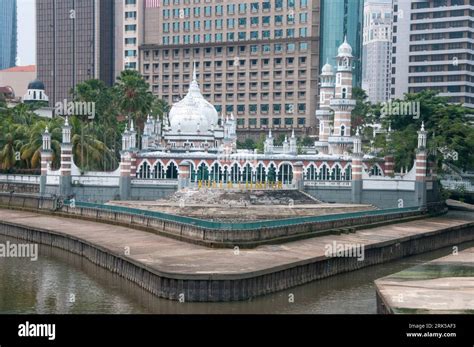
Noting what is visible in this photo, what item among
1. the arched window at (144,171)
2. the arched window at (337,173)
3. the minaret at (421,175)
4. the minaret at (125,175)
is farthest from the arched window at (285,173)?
the minaret at (125,175)

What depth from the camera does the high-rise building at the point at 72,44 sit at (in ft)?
598

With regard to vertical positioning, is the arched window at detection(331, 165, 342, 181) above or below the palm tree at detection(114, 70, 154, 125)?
below

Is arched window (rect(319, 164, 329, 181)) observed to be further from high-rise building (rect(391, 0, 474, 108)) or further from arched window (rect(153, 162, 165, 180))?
high-rise building (rect(391, 0, 474, 108))

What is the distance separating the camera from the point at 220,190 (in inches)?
2938

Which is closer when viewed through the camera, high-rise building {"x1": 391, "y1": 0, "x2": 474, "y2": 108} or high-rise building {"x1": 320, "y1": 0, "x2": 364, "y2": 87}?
high-rise building {"x1": 391, "y1": 0, "x2": 474, "y2": 108}

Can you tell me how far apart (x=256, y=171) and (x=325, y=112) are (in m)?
16.2

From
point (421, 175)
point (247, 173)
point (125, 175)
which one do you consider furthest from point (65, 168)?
point (421, 175)

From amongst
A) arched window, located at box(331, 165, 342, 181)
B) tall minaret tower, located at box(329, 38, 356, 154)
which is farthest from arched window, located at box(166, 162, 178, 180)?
tall minaret tower, located at box(329, 38, 356, 154)

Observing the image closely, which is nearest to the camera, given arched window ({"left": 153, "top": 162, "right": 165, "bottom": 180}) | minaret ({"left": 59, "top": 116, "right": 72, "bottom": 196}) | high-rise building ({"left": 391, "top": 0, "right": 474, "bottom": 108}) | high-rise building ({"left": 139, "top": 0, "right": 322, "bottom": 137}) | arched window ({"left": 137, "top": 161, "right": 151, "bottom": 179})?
minaret ({"left": 59, "top": 116, "right": 72, "bottom": 196})

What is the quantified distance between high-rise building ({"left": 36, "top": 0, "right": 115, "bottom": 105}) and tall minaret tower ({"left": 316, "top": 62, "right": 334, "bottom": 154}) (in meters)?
98.8

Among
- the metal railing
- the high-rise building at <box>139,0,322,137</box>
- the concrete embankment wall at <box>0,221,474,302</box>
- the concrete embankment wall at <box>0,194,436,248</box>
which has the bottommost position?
the concrete embankment wall at <box>0,221,474,302</box>

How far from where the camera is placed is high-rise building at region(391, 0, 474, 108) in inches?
5635

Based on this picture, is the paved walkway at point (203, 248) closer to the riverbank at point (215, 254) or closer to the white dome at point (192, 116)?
the riverbank at point (215, 254)

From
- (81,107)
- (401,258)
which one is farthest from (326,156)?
(81,107)
